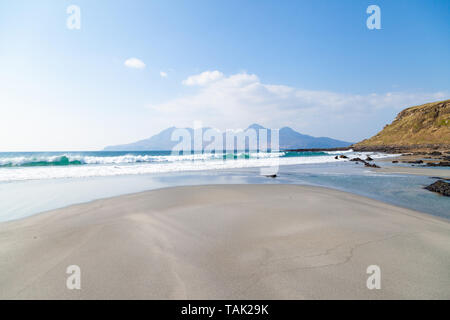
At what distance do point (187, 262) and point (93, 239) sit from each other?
2.01 metres

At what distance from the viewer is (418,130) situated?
3000 inches

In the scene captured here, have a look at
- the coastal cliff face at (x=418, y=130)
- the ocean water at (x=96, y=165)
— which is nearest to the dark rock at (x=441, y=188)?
the ocean water at (x=96, y=165)

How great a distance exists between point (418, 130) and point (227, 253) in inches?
3908

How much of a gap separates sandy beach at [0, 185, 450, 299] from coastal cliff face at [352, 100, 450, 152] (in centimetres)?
7045

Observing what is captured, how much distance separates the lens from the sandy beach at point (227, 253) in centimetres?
241

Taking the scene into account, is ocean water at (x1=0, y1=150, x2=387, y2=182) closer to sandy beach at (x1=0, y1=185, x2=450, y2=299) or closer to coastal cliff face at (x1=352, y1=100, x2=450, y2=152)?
sandy beach at (x1=0, y1=185, x2=450, y2=299)

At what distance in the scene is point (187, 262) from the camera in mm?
3016

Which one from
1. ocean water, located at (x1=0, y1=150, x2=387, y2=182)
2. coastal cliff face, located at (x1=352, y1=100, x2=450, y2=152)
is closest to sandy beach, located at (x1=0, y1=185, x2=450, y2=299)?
ocean water, located at (x1=0, y1=150, x2=387, y2=182)

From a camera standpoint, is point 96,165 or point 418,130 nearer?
point 96,165

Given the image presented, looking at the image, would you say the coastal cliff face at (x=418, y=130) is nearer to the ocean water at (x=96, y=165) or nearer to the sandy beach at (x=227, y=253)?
the ocean water at (x=96, y=165)

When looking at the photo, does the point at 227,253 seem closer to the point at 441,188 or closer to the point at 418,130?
the point at 441,188

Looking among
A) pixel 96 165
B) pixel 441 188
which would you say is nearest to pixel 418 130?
pixel 441 188

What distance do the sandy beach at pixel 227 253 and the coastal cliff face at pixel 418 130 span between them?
231 feet
